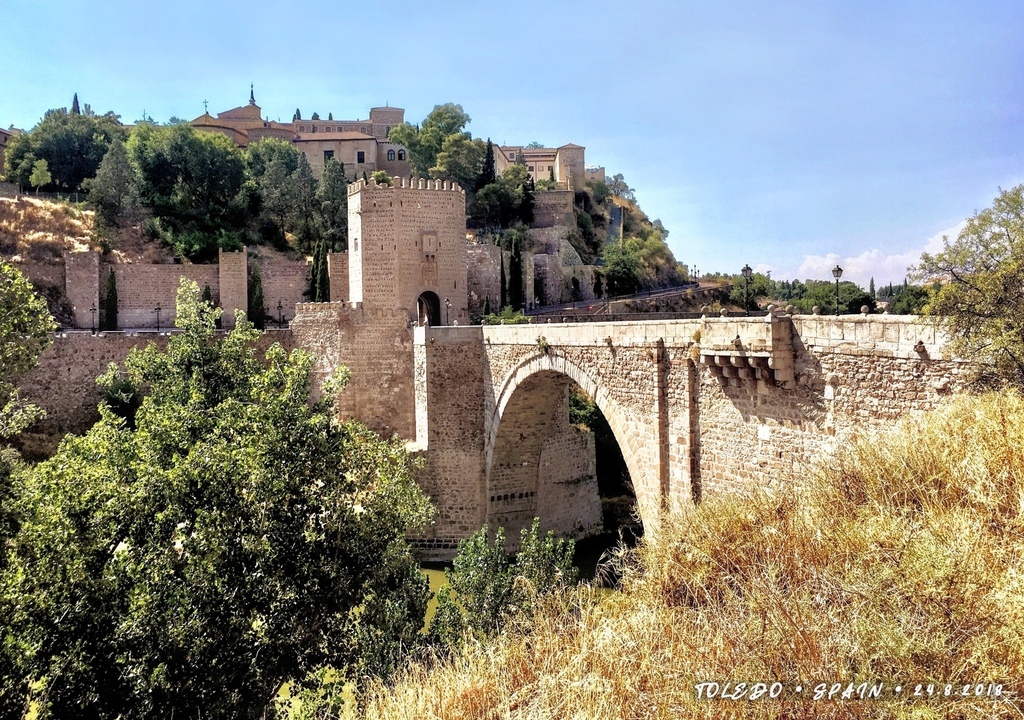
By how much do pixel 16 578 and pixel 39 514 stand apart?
845 mm

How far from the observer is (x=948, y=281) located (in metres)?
6.25

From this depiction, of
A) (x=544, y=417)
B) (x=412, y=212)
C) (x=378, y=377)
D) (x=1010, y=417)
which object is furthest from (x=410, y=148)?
(x=1010, y=417)

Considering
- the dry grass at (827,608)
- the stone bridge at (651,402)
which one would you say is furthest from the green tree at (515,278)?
the dry grass at (827,608)

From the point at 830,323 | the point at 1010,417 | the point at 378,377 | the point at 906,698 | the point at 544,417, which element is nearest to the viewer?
the point at 906,698

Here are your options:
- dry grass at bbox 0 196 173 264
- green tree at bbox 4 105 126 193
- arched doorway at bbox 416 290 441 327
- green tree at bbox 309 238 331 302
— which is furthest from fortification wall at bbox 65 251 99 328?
arched doorway at bbox 416 290 441 327

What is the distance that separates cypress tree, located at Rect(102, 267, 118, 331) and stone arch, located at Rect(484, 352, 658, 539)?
21459 mm

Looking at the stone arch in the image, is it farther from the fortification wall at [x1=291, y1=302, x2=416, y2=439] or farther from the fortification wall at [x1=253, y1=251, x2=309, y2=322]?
the fortification wall at [x1=253, y1=251, x2=309, y2=322]

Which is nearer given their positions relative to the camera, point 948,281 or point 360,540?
point 948,281

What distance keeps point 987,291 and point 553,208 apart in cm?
4182

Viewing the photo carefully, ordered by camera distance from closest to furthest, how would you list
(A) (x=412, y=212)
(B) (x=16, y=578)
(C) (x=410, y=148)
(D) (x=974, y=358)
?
1. (D) (x=974, y=358)
2. (B) (x=16, y=578)
3. (A) (x=412, y=212)
4. (C) (x=410, y=148)

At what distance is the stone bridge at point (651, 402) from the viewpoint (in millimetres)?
6941

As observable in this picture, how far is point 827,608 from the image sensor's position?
14.4ft

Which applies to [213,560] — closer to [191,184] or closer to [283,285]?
[283,285]

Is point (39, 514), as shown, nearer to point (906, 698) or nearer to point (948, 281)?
point (906, 698)
